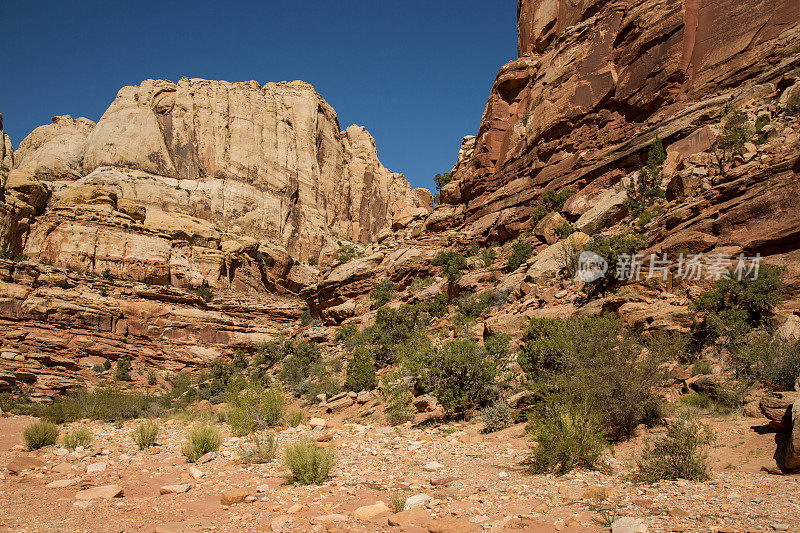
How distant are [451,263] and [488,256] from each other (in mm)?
2671

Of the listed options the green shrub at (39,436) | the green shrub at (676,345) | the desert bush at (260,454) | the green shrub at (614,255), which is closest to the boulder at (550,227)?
the green shrub at (614,255)

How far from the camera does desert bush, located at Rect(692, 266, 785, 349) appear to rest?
33.7 feet

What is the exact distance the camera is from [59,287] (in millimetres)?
34562

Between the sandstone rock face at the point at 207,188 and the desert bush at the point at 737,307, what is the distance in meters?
30.4

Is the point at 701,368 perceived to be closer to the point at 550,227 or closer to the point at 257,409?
the point at 257,409

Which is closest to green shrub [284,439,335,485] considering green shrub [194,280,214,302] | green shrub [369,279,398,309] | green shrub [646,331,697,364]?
green shrub [646,331,697,364]

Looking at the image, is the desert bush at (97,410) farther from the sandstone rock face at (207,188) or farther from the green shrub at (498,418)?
the sandstone rock face at (207,188)

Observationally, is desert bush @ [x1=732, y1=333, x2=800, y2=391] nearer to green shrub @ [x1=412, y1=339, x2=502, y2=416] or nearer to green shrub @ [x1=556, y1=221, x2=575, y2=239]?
green shrub @ [x1=412, y1=339, x2=502, y2=416]

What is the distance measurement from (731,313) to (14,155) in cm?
9789

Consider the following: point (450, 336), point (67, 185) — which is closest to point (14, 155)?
point (67, 185)

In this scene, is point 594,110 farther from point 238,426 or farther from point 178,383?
point 178,383

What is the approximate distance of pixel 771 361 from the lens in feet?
27.5

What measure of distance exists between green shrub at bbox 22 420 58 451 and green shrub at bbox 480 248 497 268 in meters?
23.0

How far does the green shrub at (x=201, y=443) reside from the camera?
30.9ft
